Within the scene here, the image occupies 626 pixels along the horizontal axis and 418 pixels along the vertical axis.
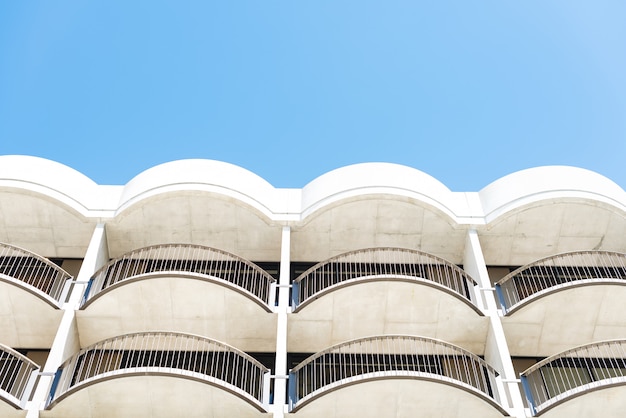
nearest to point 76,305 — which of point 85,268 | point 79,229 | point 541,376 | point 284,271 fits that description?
point 85,268

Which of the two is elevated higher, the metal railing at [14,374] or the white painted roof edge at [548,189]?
the white painted roof edge at [548,189]

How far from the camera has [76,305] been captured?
17812 mm

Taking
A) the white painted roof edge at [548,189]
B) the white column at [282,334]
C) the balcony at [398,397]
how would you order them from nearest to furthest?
the balcony at [398,397] → the white column at [282,334] → the white painted roof edge at [548,189]

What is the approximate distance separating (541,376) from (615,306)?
8.98 feet

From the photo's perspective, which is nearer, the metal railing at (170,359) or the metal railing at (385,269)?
the metal railing at (170,359)

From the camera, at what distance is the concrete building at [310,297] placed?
15.1 meters

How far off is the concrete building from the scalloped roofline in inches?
2.4

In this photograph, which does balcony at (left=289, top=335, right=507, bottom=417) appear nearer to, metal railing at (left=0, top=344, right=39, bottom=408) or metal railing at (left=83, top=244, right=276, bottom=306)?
metal railing at (left=83, top=244, right=276, bottom=306)

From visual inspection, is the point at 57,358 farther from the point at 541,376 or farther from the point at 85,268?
the point at 541,376

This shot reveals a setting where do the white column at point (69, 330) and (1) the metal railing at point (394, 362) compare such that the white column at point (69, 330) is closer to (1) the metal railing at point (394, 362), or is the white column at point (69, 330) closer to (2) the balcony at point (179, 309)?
(2) the balcony at point (179, 309)

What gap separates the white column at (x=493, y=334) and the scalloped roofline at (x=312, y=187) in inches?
44.0

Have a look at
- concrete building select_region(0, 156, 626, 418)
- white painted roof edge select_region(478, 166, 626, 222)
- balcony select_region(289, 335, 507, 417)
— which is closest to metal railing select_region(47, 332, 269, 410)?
concrete building select_region(0, 156, 626, 418)

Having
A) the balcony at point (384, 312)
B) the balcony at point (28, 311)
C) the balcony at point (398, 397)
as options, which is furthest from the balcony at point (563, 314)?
the balcony at point (28, 311)

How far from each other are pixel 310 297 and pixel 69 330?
6.17 meters
